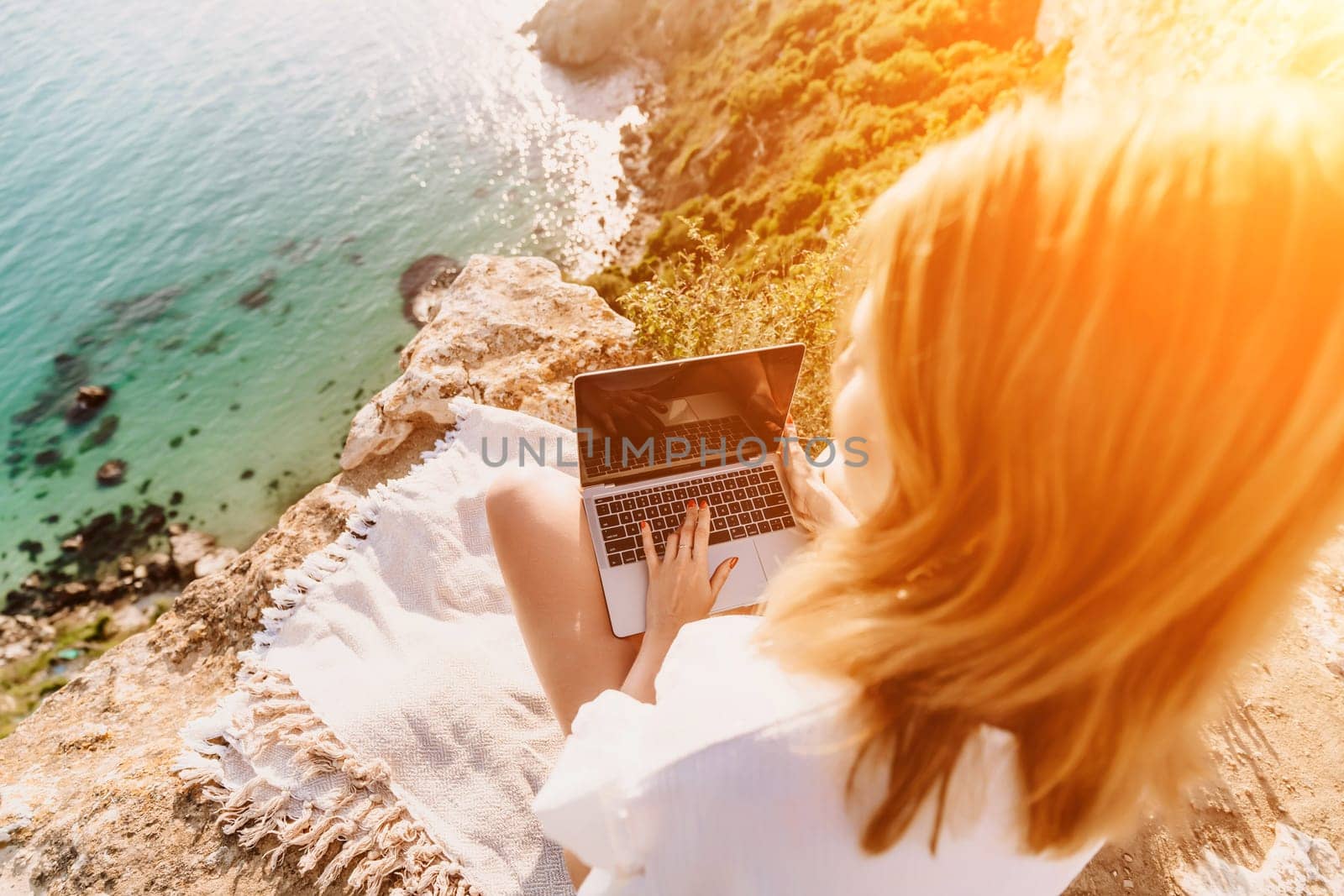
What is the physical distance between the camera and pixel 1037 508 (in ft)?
2.98

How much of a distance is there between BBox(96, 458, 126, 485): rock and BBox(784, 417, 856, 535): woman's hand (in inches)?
507

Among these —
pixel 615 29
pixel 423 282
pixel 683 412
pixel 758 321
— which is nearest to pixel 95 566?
pixel 423 282

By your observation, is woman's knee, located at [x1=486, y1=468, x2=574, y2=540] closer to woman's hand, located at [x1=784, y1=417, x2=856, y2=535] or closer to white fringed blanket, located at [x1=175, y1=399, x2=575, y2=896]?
white fringed blanket, located at [x1=175, y1=399, x2=575, y2=896]

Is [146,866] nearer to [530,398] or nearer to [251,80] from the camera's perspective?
[530,398]

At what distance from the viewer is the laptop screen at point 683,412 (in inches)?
87.1

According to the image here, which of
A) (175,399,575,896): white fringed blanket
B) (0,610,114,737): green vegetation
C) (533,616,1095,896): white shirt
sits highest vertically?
(533,616,1095,896): white shirt

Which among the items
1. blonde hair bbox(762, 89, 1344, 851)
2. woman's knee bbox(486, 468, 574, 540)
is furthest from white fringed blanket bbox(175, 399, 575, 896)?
blonde hair bbox(762, 89, 1344, 851)

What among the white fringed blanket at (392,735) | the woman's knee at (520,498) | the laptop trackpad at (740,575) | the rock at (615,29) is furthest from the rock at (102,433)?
the rock at (615,29)

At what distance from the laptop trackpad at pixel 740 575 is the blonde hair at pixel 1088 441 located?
1.01 metres

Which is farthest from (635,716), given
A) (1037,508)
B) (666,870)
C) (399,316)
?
(399,316)

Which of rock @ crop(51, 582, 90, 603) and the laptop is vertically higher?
the laptop

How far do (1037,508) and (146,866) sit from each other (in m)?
3.08

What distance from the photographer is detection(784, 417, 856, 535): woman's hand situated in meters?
2.36

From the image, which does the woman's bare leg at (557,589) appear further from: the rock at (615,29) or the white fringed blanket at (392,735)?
the rock at (615,29)
